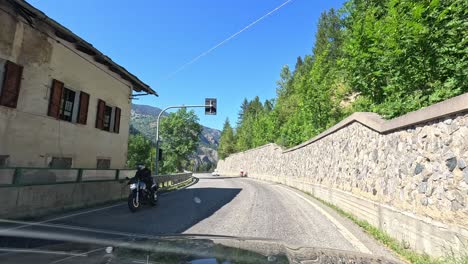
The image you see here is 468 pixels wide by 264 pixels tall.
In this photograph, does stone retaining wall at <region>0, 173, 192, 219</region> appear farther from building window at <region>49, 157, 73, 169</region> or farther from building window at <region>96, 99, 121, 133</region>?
building window at <region>96, 99, 121, 133</region>

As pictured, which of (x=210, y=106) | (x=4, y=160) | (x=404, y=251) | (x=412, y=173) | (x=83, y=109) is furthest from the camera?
(x=210, y=106)

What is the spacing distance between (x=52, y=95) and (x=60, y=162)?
2.89 m

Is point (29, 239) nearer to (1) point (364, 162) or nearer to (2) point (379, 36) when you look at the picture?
(1) point (364, 162)

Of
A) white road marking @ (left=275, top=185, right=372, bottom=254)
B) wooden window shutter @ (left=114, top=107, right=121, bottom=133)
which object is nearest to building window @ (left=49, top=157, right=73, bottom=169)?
wooden window shutter @ (left=114, top=107, right=121, bottom=133)

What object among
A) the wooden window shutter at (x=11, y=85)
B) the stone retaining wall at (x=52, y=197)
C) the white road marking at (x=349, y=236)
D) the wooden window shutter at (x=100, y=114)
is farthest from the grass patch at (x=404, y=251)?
the wooden window shutter at (x=100, y=114)

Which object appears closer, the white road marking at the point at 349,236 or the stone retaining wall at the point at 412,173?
the stone retaining wall at the point at 412,173

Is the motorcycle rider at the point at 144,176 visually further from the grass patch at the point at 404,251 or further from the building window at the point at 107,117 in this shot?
the grass patch at the point at 404,251

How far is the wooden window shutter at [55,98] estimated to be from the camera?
499 inches

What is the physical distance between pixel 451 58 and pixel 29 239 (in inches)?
415

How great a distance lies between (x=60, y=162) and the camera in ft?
44.3

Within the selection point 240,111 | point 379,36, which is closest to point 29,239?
point 379,36

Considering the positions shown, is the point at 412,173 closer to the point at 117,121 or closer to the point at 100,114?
the point at 100,114

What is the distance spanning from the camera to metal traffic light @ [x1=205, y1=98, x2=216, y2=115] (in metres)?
22.5

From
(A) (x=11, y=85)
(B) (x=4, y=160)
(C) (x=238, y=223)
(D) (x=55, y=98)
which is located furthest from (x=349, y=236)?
(D) (x=55, y=98)
